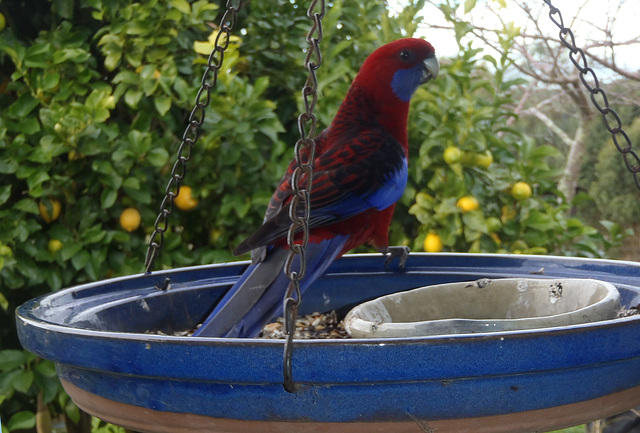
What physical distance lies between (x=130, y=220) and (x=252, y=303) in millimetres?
920

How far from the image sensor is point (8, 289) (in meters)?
1.83

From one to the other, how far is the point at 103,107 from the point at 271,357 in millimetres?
1207

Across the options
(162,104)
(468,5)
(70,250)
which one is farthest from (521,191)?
(70,250)

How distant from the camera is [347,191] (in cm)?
115

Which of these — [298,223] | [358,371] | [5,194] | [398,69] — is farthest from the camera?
[5,194]

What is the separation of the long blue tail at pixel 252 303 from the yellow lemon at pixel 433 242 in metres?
0.79

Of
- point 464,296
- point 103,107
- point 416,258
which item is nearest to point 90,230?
point 103,107

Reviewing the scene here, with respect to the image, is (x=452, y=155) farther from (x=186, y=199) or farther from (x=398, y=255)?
(x=186, y=199)

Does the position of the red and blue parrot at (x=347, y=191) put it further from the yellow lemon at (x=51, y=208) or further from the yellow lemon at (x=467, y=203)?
the yellow lemon at (x=51, y=208)

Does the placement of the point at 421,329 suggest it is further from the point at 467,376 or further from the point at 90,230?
the point at 90,230

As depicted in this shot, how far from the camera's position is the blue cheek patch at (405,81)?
141 centimetres

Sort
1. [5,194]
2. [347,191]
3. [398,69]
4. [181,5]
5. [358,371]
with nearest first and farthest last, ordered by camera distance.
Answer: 1. [358,371]
2. [347,191]
3. [398,69]
4. [5,194]
5. [181,5]

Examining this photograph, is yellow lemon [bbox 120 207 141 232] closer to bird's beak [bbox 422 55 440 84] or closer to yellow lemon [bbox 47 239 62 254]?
yellow lemon [bbox 47 239 62 254]

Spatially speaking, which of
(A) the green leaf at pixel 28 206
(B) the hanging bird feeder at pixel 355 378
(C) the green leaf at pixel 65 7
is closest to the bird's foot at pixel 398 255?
(B) the hanging bird feeder at pixel 355 378
